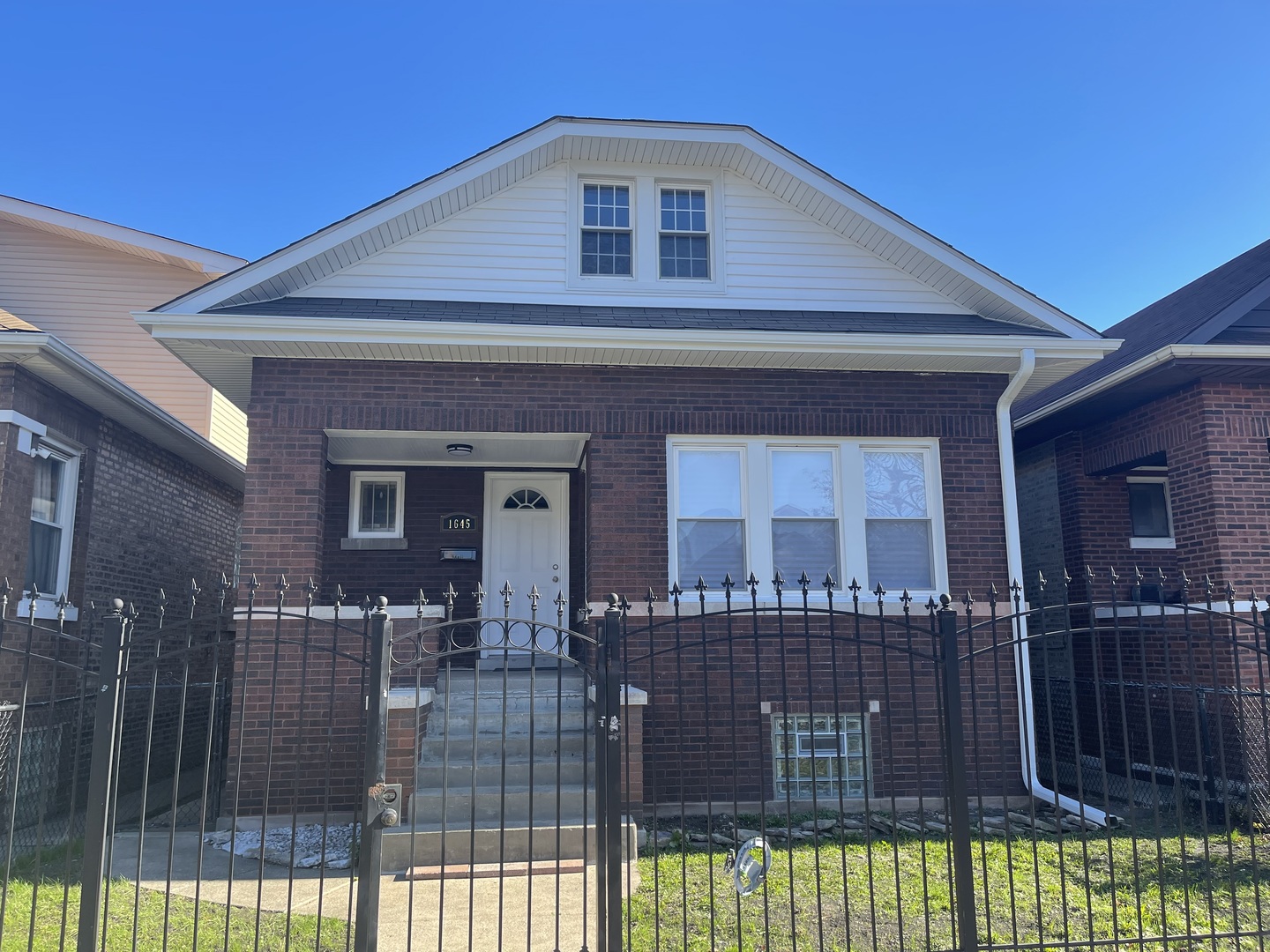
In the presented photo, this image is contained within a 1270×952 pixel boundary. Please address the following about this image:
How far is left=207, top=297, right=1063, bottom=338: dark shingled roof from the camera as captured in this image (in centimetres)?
885

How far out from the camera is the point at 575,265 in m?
9.87

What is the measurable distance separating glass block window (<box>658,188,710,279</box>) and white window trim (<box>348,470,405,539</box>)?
3963 mm

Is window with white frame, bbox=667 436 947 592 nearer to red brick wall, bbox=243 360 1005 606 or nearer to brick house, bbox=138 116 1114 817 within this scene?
brick house, bbox=138 116 1114 817

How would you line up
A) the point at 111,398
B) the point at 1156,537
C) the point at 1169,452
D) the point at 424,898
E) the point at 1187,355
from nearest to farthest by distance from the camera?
the point at 424,898 < the point at 1187,355 < the point at 111,398 < the point at 1169,452 < the point at 1156,537

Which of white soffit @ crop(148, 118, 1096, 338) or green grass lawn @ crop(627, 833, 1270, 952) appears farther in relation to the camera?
white soffit @ crop(148, 118, 1096, 338)

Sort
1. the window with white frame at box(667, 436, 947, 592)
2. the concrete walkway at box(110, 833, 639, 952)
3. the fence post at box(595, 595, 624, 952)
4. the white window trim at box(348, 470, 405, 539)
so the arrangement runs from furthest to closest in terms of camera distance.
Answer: the white window trim at box(348, 470, 405, 539)
the window with white frame at box(667, 436, 947, 592)
the concrete walkway at box(110, 833, 639, 952)
the fence post at box(595, 595, 624, 952)

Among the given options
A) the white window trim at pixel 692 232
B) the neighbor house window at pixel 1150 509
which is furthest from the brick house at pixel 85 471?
the neighbor house window at pixel 1150 509

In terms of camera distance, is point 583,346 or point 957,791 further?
point 583,346

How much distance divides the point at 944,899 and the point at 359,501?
7.70 meters

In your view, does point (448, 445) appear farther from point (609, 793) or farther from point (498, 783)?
point (609, 793)

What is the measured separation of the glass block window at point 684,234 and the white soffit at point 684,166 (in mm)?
350

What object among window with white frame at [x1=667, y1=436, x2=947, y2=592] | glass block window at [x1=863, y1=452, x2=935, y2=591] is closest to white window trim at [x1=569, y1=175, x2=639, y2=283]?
window with white frame at [x1=667, y1=436, x2=947, y2=592]

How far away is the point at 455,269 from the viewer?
9.66 metres

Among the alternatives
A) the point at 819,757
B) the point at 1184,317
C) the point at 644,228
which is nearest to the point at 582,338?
the point at 644,228
